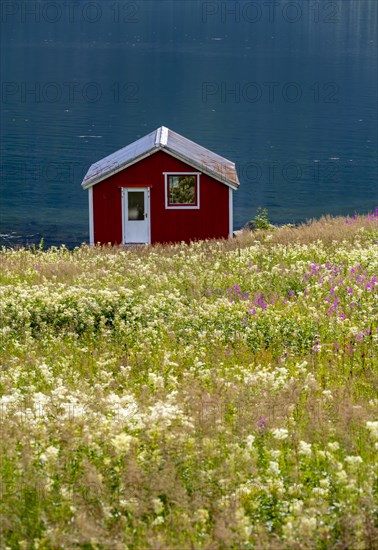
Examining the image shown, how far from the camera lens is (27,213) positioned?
6831 centimetres

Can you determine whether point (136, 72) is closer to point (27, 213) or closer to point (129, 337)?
point (27, 213)

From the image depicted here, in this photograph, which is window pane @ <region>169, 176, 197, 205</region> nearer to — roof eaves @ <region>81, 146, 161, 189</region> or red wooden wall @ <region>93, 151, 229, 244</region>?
red wooden wall @ <region>93, 151, 229, 244</region>

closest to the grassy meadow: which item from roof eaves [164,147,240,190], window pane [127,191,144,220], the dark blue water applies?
roof eaves [164,147,240,190]

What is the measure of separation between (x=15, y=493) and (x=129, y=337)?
738 centimetres

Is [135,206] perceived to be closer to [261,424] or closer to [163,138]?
[163,138]

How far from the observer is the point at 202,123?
11419 centimetres

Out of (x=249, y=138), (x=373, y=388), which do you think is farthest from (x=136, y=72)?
(x=373, y=388)

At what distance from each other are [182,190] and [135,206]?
2063 millimetres

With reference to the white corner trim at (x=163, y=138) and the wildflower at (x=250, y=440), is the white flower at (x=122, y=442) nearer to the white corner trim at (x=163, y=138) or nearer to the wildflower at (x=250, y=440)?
the wildflower at (x=250, y=440)

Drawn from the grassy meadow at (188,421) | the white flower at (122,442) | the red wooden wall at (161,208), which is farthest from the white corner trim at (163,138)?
the white flower at (122,442)

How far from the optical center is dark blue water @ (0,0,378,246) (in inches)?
2926

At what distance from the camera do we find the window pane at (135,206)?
36688 mm

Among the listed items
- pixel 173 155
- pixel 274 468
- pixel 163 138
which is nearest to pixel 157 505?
pixel 274 468

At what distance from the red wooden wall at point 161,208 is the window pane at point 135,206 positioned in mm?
435
